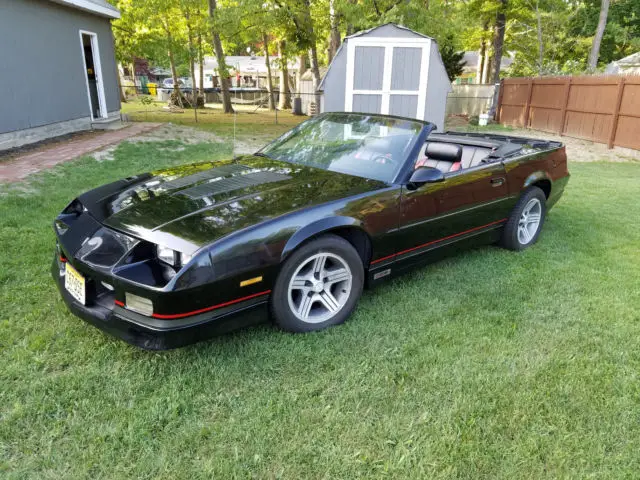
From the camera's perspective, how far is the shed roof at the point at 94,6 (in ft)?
35.5

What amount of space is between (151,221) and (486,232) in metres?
2.92

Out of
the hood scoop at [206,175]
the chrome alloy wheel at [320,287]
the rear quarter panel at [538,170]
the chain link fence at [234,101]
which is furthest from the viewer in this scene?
the chain link fence at [234,101]

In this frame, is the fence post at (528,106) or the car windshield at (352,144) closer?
the car windshield at (352,144)

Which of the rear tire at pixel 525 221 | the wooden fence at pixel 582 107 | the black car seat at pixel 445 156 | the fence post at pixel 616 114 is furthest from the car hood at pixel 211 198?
the fence post at pixel 616 114

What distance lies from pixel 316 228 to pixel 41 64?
10.1m

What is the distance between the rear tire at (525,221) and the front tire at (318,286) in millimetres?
2045

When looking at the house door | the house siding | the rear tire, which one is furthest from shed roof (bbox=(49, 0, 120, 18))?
the rear tire

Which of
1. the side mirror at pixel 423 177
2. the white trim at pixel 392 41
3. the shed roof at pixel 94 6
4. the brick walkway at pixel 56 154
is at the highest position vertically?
the shed roof at pixel 94 6

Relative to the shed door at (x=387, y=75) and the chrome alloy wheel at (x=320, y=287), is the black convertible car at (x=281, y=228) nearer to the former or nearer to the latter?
the chrome alloy wheel at (x=320, y=287)

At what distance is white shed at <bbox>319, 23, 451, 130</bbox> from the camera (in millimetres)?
10539

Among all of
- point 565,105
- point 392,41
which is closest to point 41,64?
point 392,41

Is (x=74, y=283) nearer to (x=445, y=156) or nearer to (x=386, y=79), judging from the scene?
(x=445, y=156)

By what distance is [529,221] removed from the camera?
471cm

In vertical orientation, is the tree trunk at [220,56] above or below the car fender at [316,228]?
above
